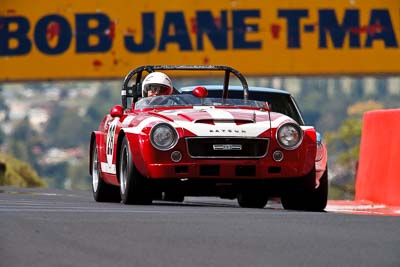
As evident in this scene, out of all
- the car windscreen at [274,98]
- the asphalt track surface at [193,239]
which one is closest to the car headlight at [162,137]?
the asphalt track surface at [193,239]

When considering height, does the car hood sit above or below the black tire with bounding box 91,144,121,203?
above

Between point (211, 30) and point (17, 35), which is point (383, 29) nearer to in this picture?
point (211, 30)

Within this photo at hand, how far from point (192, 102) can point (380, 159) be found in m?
3.56

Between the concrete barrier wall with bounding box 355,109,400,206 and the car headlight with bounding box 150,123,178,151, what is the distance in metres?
3.85

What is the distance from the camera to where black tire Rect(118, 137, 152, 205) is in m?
13.3

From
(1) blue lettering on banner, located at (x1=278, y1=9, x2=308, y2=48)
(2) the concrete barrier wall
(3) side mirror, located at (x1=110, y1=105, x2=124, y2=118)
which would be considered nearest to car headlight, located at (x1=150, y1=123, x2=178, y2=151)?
(3) side mirror, located at (x1=110, y1=105, x2=124, y2=118)

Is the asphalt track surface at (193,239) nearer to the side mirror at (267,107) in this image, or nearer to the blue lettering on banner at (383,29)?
the side mirror at (267,107)

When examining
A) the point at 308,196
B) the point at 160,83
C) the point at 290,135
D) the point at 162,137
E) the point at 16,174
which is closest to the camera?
the point at 162,137

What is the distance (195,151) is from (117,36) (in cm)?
2092

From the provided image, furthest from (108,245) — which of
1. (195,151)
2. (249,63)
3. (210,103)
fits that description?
(249,63)

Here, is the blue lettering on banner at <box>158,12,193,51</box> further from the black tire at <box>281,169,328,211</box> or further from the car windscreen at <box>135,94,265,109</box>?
the black tire at <box>281,169,328,211</box>

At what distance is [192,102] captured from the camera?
46.8 feet

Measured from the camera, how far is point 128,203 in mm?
Answer: 13648

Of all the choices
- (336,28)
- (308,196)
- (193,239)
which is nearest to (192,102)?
(308,196)
